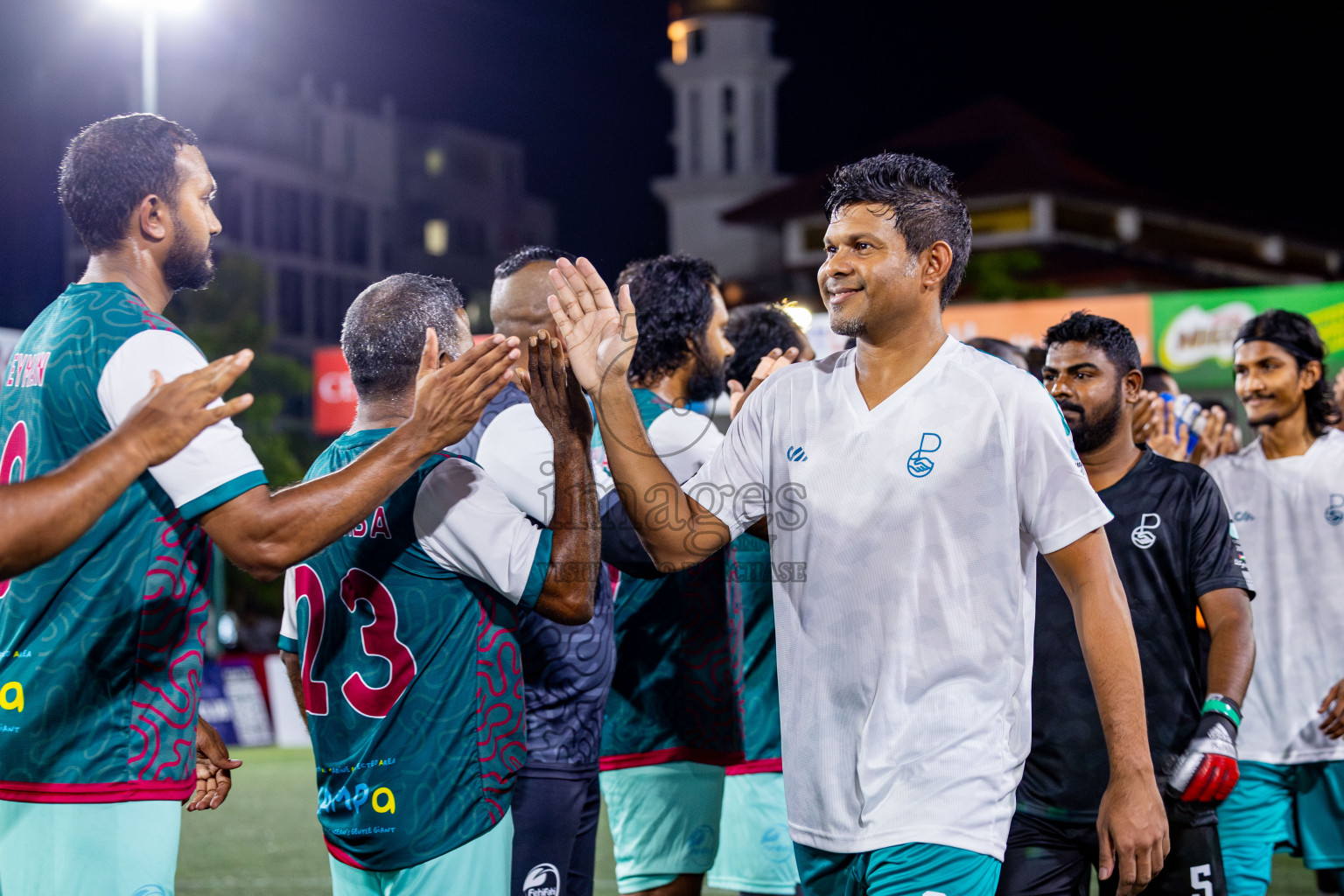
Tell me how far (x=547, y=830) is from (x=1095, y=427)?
2.10 meters

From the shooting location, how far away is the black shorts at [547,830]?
12.2 ft

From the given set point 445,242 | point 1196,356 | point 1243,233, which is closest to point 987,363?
point 1196,356

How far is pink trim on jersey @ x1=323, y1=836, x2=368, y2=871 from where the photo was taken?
10.2 feet

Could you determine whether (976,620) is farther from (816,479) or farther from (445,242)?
(445,242)

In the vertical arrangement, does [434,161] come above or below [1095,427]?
above

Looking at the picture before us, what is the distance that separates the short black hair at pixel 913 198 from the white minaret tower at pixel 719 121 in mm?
51643

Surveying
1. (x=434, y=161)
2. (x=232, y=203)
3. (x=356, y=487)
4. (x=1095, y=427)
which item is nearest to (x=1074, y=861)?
(x=1095, y=427)

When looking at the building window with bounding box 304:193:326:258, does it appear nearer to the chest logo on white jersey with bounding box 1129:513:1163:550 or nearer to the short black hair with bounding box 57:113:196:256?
the chest logo on white jersey with bounding box 1129:513:1163:550

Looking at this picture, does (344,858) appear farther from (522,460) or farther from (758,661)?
(758,661)

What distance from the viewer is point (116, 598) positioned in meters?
2.65

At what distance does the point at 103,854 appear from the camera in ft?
8.59

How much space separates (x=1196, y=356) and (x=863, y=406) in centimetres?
1367

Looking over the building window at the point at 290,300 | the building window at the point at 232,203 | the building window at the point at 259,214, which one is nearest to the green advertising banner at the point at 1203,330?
the building window at the point at 232,203

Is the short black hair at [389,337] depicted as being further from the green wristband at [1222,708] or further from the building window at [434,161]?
the building window at [434,161]
